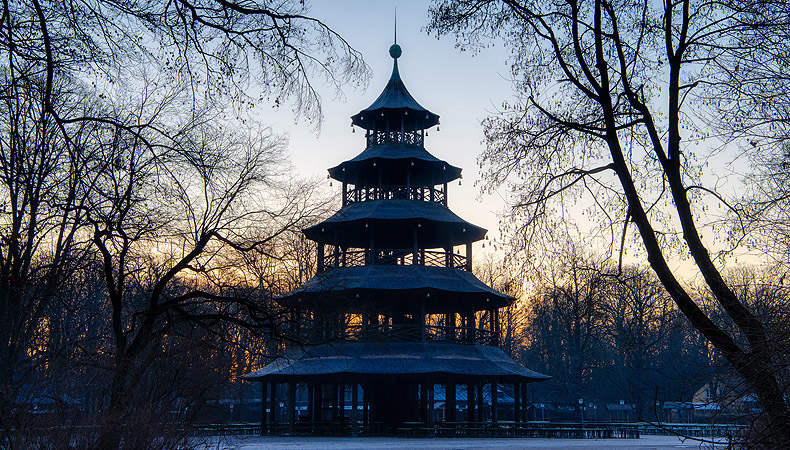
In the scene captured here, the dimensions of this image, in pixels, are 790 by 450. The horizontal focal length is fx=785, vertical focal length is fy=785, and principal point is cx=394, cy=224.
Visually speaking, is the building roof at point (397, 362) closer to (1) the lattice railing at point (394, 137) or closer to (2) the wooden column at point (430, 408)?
(2) the wooden column at point (430, 408)

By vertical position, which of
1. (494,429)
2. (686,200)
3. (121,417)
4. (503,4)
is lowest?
(494,429)

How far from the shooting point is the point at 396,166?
123 feet

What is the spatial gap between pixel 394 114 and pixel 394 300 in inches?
389

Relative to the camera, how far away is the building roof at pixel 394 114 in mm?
38438

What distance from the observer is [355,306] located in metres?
32.8

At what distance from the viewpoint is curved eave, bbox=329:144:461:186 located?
120ft

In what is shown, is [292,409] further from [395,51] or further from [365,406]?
[395,51]

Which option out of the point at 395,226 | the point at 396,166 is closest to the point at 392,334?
the point at 395,226

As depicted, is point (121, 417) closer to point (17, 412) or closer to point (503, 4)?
point (17, 412)

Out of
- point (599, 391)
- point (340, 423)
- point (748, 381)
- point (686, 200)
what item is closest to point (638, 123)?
point (686, 200)

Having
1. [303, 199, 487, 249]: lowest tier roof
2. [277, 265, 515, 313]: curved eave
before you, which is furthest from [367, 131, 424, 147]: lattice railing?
[277, 265, 515, 313]: curved eave

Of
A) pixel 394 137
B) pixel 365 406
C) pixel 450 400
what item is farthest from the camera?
pixel 394 137


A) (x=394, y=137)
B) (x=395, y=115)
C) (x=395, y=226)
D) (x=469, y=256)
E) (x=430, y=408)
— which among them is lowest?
(x=430, y=408)

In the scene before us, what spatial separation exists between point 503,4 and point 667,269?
5.23 m
